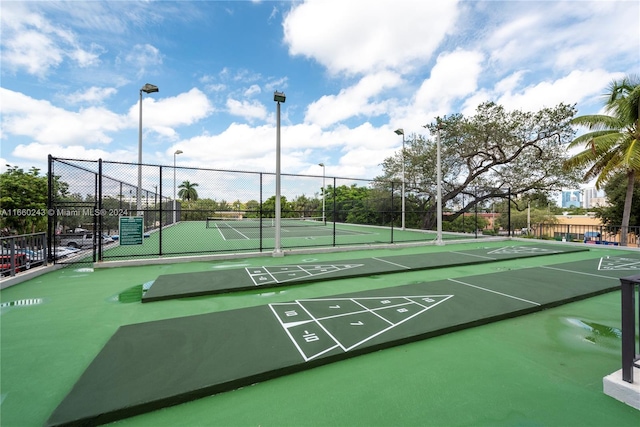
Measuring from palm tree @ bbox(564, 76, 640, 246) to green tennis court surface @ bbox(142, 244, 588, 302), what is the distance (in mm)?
8612

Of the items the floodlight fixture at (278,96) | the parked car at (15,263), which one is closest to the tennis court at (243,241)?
the parked car at (15,263)

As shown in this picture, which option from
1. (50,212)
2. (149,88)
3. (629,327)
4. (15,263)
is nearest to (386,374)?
(629,327)

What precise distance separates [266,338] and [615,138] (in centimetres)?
1894

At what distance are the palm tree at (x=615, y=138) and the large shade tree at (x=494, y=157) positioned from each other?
10.6ft

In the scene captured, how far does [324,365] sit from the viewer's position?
3119 millimetres

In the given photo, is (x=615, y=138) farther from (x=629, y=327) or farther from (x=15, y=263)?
(x=15, y=263)

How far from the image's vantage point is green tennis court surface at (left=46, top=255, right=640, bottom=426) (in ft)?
8.39

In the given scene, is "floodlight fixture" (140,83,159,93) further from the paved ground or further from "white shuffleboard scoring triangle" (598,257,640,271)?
"white shuffleboard scoring triangle" (598,257,640,271)

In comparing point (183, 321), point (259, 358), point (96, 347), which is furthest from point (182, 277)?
point (259, 358)

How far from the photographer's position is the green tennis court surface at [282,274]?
232 inches

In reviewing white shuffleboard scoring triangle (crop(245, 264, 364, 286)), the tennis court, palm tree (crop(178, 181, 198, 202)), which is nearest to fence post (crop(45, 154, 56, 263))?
the tennis court

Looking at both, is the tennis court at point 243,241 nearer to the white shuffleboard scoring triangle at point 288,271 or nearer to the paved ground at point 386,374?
the white shuffleboard scoring triangle at point 288,271

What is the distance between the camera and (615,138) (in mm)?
13734

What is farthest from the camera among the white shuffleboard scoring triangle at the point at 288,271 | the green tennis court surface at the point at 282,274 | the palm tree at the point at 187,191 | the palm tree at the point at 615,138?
the palm tree at the point at 187,191
